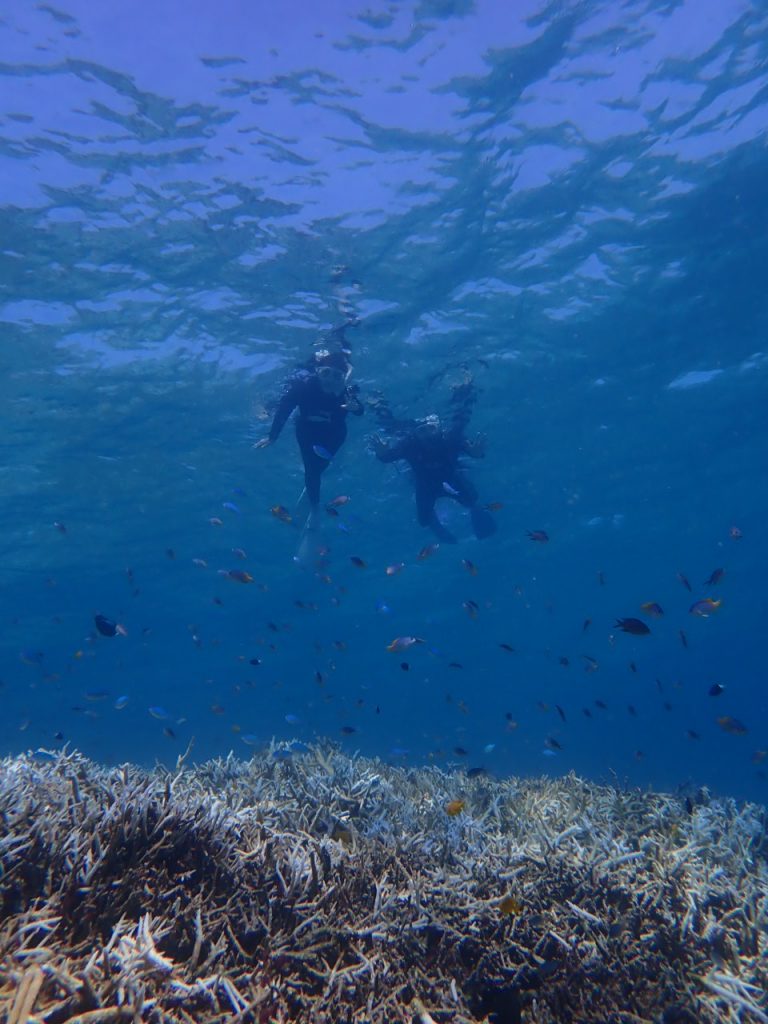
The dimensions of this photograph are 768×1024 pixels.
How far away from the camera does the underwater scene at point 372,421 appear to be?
3297 mm

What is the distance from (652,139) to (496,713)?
123758 mm

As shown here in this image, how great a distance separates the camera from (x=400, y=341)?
18562 mm

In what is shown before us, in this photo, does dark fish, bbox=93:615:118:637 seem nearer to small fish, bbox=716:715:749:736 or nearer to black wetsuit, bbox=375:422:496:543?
small fish, bbox=716:715:749:736

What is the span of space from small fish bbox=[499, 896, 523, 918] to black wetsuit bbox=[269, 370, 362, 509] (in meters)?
10.8

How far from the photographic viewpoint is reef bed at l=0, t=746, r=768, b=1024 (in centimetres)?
255

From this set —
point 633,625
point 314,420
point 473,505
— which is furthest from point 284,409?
point 633,625

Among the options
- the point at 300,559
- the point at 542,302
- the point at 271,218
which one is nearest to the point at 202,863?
the point at 300,559

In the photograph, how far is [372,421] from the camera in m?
21.0

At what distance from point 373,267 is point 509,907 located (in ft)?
49.7

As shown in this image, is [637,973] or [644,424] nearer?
[637,973]

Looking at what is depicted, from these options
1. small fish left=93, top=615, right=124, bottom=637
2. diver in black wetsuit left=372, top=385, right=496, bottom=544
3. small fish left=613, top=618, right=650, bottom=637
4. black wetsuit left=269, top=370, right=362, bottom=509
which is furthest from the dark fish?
diver in black wetsuit left=372, top=385, right=496, bottom=544

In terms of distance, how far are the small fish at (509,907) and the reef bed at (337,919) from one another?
0.04 ft

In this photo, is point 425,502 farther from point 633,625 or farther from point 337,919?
point 337,919

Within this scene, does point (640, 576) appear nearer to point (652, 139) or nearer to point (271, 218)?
point (652, 139)
